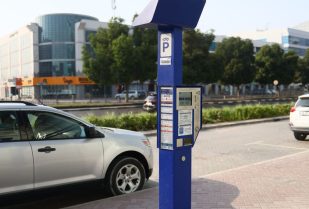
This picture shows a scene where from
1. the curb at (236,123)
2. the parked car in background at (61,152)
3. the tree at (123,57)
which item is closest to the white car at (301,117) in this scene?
the curb at (236,123)

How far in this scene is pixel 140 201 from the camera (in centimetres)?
577

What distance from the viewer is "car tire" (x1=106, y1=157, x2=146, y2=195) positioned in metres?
6.34

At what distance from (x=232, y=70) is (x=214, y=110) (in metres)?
41.0

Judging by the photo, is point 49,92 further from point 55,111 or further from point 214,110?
point 55,111

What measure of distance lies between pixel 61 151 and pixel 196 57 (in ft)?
150

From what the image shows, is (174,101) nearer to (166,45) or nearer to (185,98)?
(185,98)

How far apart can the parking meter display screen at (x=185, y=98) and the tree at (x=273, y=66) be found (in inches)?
2464

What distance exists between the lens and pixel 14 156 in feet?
17.5

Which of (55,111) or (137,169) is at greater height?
(55,111)

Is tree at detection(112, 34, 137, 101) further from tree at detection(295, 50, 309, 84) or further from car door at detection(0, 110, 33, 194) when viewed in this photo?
tree at detection(295, 50, 309, 84)

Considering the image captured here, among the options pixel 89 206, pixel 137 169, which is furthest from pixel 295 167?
pixel 89 206

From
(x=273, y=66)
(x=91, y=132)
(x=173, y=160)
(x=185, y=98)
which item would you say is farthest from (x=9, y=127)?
(x=273, y=66)

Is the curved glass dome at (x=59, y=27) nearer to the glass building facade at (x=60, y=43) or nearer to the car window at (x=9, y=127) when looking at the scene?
the glass building facade at (x=60, y=43)

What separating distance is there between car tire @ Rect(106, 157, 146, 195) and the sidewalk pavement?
333 millimetres
